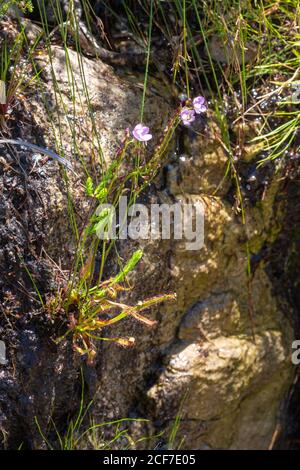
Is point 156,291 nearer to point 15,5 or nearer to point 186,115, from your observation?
point 186,115

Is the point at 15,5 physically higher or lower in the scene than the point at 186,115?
higher

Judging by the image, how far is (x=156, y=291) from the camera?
1.84 meters

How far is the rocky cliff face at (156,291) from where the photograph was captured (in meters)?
1.63

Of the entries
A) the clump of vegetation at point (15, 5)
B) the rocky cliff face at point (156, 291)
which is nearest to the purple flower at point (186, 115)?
the rocky cliff face at point (156, 291)

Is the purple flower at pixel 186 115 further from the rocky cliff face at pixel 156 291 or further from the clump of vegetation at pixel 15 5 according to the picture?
the clump of vegetation at pixel 15 5

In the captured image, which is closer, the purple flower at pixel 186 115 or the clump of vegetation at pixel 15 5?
the clump of vegetation at pixel 15 5

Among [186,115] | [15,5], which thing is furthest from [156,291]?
[15,5]

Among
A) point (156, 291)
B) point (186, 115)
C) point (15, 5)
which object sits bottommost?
point (156, 291)

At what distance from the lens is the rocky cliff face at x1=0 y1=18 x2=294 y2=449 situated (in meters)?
1.63

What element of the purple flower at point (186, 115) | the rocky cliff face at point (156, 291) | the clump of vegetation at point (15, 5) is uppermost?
the clump of vegetation at point (15, 5)

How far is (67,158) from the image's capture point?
1679 mm

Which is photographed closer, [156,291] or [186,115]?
[186,115]

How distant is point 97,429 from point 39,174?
765 millimetres

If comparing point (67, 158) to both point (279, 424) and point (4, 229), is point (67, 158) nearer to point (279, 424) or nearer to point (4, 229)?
point (4, 229)
